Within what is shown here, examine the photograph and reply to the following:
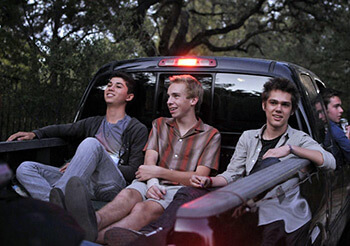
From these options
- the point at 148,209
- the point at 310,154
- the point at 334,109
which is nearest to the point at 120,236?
the point at 148,209

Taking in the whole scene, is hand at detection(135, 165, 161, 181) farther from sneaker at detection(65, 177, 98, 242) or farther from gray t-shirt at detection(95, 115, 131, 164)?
sneaker at detection(65, 177, 98, 242)

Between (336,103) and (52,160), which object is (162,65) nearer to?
(52,160)

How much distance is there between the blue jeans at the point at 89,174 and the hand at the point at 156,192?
0.37m

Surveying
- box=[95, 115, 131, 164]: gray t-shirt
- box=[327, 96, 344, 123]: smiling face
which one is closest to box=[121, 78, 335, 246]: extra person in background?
box=[95, 115, 131, 164]: gray t-shirt

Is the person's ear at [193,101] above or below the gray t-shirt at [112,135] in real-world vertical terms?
above

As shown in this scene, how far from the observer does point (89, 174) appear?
3.03 metres

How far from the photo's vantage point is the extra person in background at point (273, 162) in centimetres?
183

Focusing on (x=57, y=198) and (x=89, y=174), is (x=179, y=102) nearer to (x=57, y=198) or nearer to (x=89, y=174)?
(x=89, y=174)

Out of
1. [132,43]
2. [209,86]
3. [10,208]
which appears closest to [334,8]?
[132,43]

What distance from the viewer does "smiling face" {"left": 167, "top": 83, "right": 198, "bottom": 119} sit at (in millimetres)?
3469

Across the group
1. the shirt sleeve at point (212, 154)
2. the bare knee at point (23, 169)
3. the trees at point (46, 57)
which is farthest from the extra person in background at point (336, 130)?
the trees at point (46, 57)

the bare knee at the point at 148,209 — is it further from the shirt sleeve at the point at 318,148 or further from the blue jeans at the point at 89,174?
the shirt sleeve at the point at 318,148

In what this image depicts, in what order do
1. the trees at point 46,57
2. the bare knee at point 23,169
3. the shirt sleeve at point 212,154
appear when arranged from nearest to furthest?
the bare knee at point 23,169, the shirt sleeve at point 212,154, the trees at point 46,57

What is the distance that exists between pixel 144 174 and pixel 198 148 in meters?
0.49
